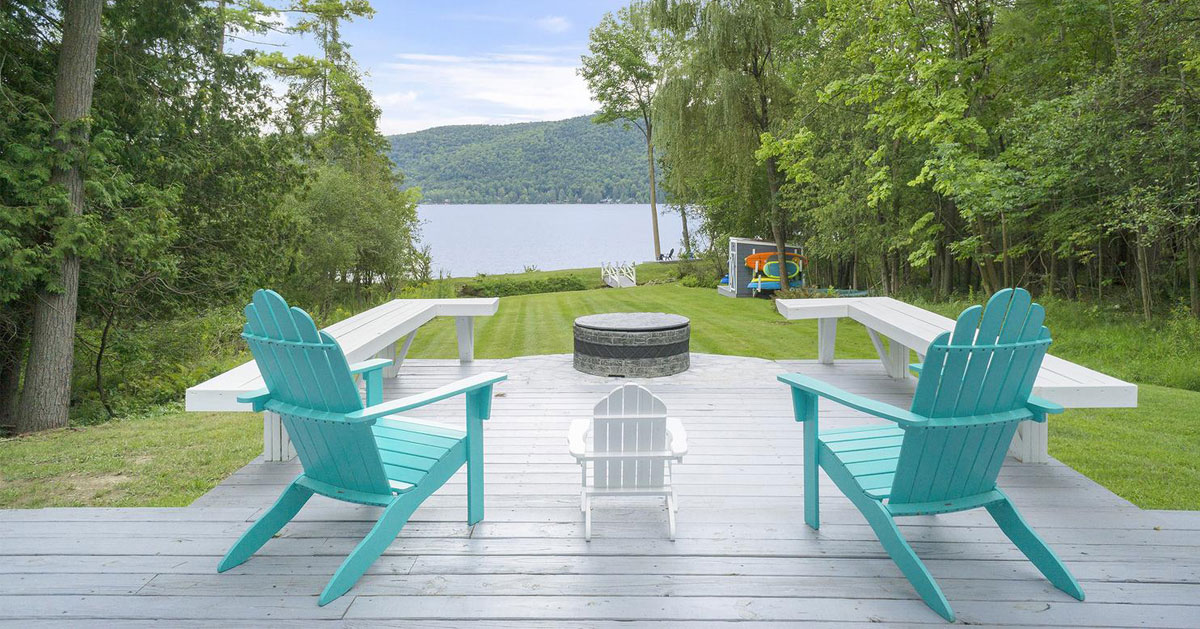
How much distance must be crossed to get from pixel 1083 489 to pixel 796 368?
3556mm

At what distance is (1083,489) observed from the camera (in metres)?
3.89

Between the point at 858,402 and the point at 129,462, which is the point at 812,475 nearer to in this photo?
the point at 858,402

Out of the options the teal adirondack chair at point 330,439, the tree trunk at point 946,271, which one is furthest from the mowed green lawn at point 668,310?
the teal adirondack chair at point 330,439

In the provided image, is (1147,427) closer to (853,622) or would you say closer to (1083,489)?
(1083,489)

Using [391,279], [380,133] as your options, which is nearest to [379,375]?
[391,279]

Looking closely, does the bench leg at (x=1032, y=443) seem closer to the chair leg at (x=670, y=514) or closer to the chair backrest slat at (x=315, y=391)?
the chair leg at (x=670, y=514)

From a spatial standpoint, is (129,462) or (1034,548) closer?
(1034,548)

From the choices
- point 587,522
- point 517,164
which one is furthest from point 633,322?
point 517,164

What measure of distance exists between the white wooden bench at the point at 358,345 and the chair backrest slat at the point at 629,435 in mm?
1506

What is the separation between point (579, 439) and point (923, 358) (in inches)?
86.6

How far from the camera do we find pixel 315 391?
2.86 meters

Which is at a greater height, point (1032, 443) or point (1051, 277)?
point (1051, 277)

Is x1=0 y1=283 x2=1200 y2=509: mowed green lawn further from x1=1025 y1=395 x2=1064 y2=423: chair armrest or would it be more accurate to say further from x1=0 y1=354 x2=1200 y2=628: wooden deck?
x1=1025 y1=395 x2=1064 y2=423: chair armrest

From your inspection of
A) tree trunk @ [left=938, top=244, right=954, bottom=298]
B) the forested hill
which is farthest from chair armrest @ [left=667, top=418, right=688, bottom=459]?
the forested hill
